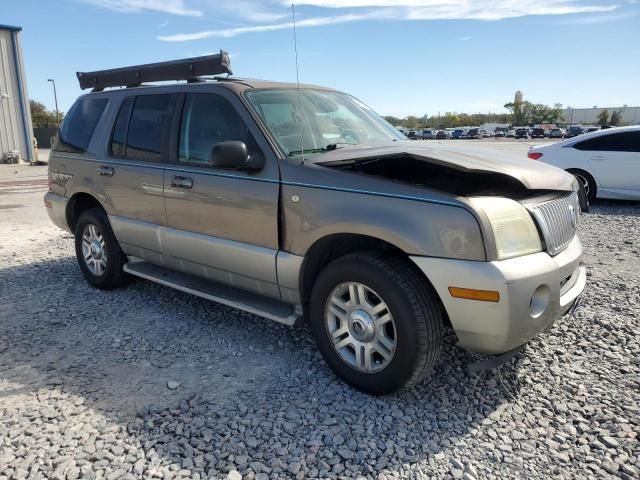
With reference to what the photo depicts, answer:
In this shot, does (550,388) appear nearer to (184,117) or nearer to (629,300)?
(629,300)

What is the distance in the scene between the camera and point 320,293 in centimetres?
331

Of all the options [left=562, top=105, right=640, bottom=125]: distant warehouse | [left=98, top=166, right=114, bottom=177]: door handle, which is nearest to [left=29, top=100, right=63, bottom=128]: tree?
[left=98, top=166, right=114, bottom=177]: door handle

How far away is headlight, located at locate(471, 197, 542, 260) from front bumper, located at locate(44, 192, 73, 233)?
4.48 metres

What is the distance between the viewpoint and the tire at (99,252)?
507 centimetres

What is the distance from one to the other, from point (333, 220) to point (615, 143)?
28.4ft

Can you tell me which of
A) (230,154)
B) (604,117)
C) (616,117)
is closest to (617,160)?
(230,154)

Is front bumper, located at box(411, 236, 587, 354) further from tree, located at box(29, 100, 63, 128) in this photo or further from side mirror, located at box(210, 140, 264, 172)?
tree, located at box(29, 100, 63, 128)

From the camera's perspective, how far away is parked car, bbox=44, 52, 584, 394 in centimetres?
283

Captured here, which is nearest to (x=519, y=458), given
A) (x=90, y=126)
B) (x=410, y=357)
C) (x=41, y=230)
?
(x=410, y=357)

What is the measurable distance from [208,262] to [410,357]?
186 cm

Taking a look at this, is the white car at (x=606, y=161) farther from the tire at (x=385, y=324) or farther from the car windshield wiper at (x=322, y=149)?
the tire at (x=385, y=324)

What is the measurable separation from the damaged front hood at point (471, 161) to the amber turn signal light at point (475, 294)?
0.68m

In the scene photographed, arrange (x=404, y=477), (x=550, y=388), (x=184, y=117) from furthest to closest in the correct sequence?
(x=184, y=117) → (x=550, y=388) → (x=404, y=477)

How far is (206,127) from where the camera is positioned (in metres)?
4.10
